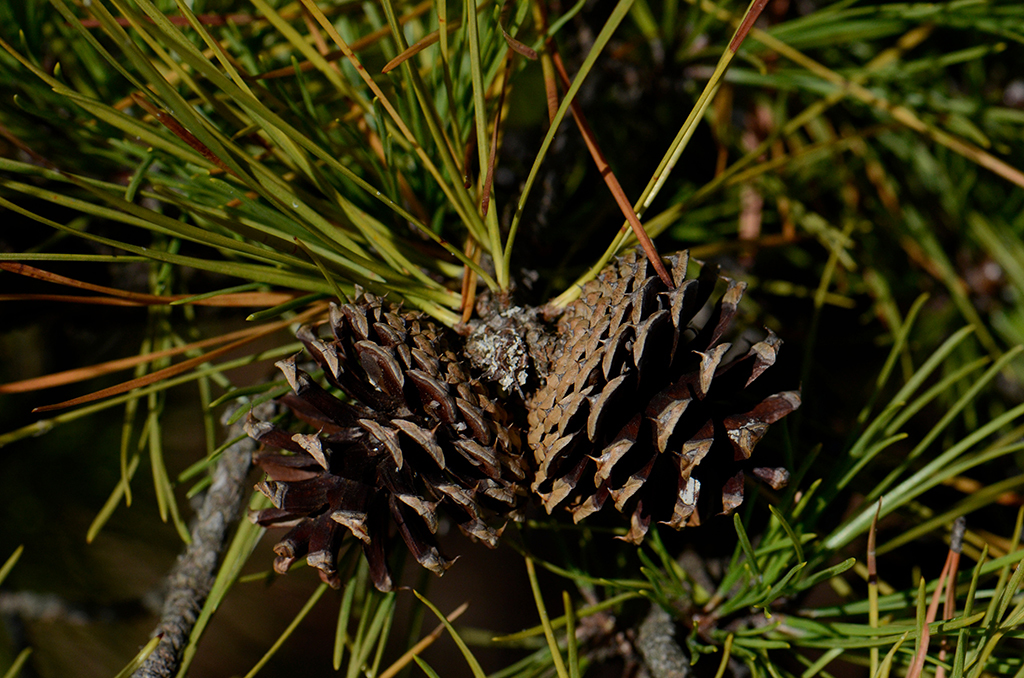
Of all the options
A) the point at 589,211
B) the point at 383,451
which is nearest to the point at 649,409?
the point at 383,451

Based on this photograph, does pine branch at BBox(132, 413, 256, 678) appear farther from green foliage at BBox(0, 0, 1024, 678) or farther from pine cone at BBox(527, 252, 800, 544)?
pine cone at BBox(527, 252, 800, 544)

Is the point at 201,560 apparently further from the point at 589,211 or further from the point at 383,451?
the point at 589,211

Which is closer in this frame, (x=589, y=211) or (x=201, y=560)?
(x=201, y=560)

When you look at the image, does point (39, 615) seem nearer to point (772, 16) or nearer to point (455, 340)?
point (455, 340)

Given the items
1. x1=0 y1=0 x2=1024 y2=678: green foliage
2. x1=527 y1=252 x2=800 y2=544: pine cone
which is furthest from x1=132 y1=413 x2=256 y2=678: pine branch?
x1=527 y1=252 x2=800 y2=544: pine cone

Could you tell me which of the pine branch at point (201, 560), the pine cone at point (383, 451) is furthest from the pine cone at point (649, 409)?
the pine branch at point (201, 560)
